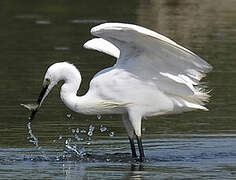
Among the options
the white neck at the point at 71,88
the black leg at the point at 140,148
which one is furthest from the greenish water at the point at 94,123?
the white neck at the point at 71,88

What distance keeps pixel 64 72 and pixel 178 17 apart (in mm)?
17343

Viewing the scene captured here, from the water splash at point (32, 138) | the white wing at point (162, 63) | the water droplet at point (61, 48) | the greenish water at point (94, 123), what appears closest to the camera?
the greenish water at point (94, 123)

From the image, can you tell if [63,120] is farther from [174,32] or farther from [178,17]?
[178,17]

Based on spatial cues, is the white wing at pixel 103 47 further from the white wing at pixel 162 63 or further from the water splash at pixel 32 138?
the water splash at pixel 32 138

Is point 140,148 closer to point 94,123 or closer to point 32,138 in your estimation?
point 32,138

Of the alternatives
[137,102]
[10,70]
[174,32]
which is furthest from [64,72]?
[174,32]

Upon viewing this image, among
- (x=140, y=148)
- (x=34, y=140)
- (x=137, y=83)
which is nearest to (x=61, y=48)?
(x=34, y=140)

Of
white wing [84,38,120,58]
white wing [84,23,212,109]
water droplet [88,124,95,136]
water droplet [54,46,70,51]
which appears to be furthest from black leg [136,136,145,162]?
water droplet [54,46,70,51]

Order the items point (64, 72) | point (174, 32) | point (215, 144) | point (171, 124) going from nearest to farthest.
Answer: point (64, 72) < point (215, 144) < point (171, 124) < point (174, 32)

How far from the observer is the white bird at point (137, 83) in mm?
13727

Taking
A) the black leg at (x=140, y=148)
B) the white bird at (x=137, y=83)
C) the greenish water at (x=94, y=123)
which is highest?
the white bird at (x=137, y=83)

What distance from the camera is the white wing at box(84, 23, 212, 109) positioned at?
528 inches

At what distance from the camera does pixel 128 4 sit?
110 ft

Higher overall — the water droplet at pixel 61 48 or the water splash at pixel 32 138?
the water splash at pixel 32 138
